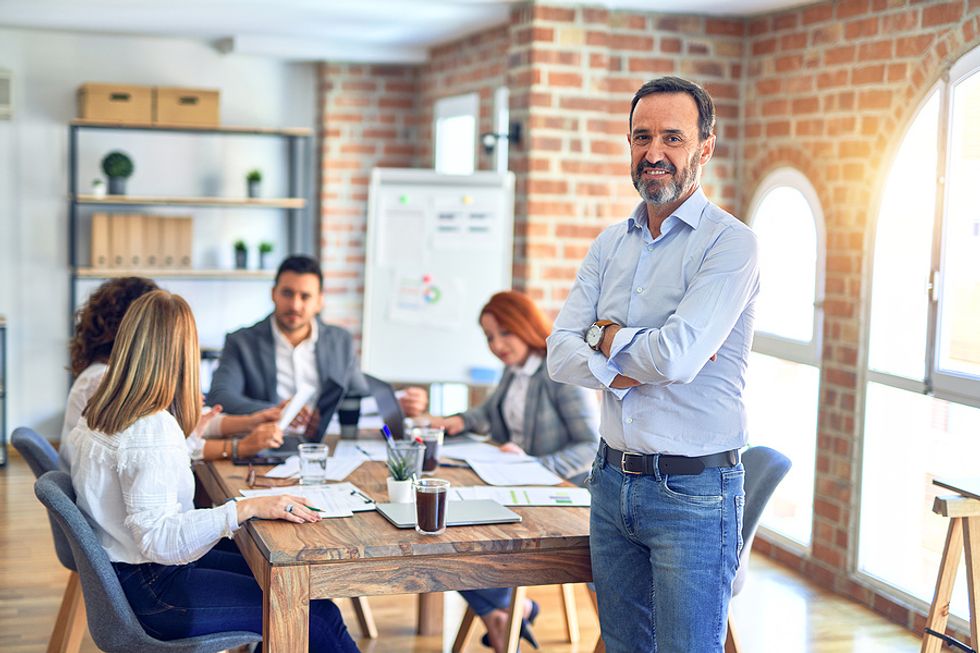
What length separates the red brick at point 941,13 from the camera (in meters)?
3.90

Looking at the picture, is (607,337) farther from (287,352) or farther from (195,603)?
(287,352)

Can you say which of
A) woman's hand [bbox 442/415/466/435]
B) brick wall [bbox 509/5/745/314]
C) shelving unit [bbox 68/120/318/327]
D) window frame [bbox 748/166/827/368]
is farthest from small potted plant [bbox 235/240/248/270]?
woman's hand [bbox 442/415/466/435]

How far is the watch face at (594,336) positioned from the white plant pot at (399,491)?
63 centimetres

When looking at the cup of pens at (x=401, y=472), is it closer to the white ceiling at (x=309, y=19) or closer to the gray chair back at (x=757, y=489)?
the gray chair back at (x=757, y=489)

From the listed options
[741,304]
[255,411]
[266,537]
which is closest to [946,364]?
[741,304]

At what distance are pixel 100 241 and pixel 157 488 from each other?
14.7ft

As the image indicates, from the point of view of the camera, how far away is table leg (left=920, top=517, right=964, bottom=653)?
3.06 m

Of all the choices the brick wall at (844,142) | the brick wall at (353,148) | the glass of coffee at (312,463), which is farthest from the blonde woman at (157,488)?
the brick wall at (353,148)

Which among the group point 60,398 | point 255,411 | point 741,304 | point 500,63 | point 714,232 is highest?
point 500,63

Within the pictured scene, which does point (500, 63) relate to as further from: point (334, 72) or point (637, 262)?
point (637, 262)

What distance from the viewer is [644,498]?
2.27 meters

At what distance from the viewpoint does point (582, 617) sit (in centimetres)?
420

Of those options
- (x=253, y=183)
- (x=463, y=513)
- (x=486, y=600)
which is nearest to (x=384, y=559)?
(x=463, y=513)

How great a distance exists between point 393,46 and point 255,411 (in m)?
3.52
